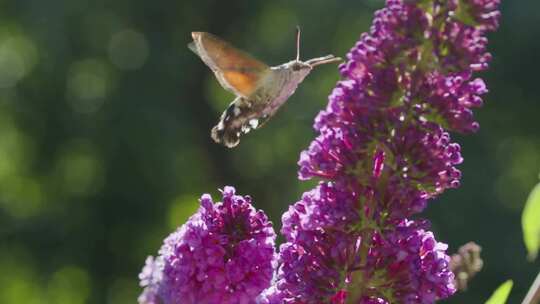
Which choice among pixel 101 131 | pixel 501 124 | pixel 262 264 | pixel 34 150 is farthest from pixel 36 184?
pixel 262 264

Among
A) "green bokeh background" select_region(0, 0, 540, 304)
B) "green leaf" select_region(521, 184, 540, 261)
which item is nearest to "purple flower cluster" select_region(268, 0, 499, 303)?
"green leaf" select_region(521, 184, 540, 261)

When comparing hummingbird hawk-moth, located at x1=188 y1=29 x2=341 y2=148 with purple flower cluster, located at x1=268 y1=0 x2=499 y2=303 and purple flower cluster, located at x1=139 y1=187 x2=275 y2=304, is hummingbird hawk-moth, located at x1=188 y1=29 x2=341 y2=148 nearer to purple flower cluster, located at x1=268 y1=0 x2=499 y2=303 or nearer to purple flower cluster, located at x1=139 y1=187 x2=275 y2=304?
purple flower cluster, located at x1=139 y1=187 x2=275 y2=304

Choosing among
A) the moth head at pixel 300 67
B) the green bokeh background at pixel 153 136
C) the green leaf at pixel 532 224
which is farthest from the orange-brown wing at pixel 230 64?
the green bokeh background at pixel 153 136

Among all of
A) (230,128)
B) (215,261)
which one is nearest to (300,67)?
(230,128)

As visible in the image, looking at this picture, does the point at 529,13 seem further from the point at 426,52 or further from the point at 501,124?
the point at 426,52

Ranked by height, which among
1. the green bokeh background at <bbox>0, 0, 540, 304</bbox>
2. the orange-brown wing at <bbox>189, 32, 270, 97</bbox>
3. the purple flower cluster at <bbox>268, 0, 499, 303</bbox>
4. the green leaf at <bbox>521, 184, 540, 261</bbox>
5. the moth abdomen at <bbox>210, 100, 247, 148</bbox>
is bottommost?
the green leaf at <bbox>521, 184, 540, 261</bbox>

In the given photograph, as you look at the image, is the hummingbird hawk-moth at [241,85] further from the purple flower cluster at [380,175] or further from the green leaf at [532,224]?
the green leaf at [532,224]

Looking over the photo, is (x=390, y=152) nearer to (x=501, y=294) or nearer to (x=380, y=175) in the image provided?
(x=380, y=175)
